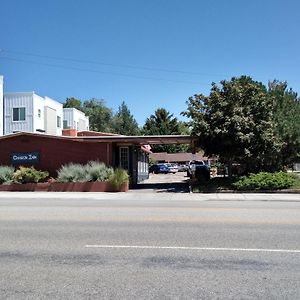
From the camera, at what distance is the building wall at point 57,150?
2975 centimetres

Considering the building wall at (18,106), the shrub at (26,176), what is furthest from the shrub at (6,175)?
the building wall at (18,106)

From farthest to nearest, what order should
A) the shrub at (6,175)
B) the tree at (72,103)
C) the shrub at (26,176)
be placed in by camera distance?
the tree at (72,103) < the shrub at (6,175) < the shrub at (26,176)

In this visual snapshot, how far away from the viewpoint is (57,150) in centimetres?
2983

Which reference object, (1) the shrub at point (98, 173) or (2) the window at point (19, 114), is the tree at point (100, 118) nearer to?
(2) the window at point (19, 114)

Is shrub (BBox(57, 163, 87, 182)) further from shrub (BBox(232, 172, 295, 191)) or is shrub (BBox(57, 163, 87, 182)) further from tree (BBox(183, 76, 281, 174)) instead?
shrub (BBox(232, 172, 295, 191))

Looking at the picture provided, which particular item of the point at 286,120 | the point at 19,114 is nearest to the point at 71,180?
the point at 286,120

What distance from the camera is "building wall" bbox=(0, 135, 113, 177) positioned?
97.6 ft

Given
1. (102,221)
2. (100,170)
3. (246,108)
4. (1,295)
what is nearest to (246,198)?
(246,108)

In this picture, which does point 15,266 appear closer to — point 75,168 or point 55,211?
point 55,211

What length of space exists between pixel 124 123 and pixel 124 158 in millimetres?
63245

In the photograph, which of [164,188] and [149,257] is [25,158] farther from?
[149,257]

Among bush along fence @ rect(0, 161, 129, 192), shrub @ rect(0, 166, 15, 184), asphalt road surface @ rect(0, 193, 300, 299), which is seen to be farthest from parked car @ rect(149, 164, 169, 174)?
asphalt road surface @ rect(0, 193, 300, 299)

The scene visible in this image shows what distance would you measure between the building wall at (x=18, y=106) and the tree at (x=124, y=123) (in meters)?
42.8

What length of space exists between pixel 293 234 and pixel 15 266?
5.93 metres
